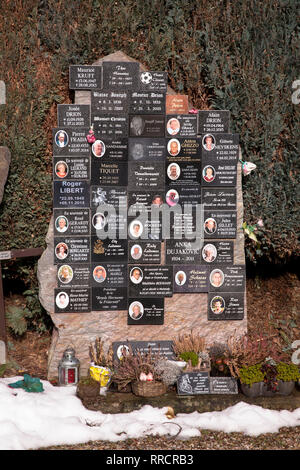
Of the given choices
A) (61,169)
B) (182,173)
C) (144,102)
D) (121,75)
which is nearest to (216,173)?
(182,173)

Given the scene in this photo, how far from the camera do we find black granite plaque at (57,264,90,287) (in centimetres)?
806

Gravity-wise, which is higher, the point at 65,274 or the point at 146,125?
the point at 146,125

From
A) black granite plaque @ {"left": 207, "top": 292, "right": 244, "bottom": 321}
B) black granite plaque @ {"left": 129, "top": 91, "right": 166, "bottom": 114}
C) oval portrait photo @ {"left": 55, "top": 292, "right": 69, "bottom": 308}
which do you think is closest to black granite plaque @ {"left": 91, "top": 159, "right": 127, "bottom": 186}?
black granite plaque @ {"left": 129, "top": 91, "right": 166, "bottom": 114}

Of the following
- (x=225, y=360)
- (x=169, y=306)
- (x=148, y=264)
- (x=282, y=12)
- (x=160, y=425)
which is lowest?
(x=160, y=425)

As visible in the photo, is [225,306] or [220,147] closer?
[220,147]

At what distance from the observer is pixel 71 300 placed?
26.5 feet

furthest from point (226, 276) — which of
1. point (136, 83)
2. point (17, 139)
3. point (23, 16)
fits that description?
point (23, 16)

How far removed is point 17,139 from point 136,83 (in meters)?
1.83

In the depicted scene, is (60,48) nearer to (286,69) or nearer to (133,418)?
(286,69)

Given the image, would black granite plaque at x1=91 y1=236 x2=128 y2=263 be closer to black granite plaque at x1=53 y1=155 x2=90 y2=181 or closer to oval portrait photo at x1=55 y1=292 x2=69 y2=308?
oval portrait photo at x1=55 y1=292 x2=69 y2=308

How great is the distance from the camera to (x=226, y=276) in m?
8.35

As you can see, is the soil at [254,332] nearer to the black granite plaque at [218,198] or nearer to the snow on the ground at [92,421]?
the snow on the ground at [92,421]

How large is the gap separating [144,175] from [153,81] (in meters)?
1.29

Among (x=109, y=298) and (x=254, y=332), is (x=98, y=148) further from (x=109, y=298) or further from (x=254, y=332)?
(x=254, y=332)
